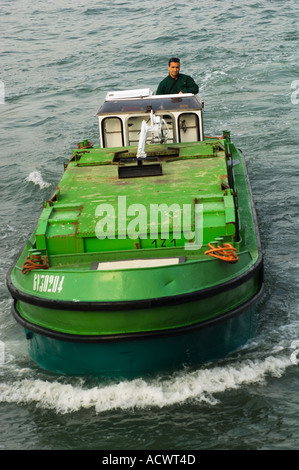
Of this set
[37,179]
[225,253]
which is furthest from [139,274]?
[37,179]

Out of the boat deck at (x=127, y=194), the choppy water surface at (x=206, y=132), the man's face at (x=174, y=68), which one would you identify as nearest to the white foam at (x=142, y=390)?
the choppy water surface at (x=206, y=132)

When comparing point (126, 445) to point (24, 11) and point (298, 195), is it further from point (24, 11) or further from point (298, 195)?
point (24, 11)

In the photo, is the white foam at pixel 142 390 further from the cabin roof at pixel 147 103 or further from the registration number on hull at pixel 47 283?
the cabin roof at pixel 147 103

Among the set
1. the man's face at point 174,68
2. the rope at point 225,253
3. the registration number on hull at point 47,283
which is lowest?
the registration number on hull at point 47,283

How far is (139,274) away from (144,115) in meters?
4.65

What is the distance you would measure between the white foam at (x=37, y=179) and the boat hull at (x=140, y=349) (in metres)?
6.91

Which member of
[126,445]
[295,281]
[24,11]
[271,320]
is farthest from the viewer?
[24,11]

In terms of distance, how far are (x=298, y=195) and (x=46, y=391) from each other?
6949 millimetres

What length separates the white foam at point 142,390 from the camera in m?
7.47

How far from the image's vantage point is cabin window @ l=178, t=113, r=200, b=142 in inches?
450

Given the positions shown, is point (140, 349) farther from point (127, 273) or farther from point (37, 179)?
point (37, 179)

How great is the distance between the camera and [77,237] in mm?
7902

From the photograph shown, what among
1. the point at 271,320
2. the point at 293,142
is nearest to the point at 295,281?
the point at 271,320

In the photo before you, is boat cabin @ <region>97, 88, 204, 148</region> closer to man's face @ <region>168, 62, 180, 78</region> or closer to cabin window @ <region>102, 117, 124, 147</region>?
cabin window @ <region>102, 117, 124, 147</region>
